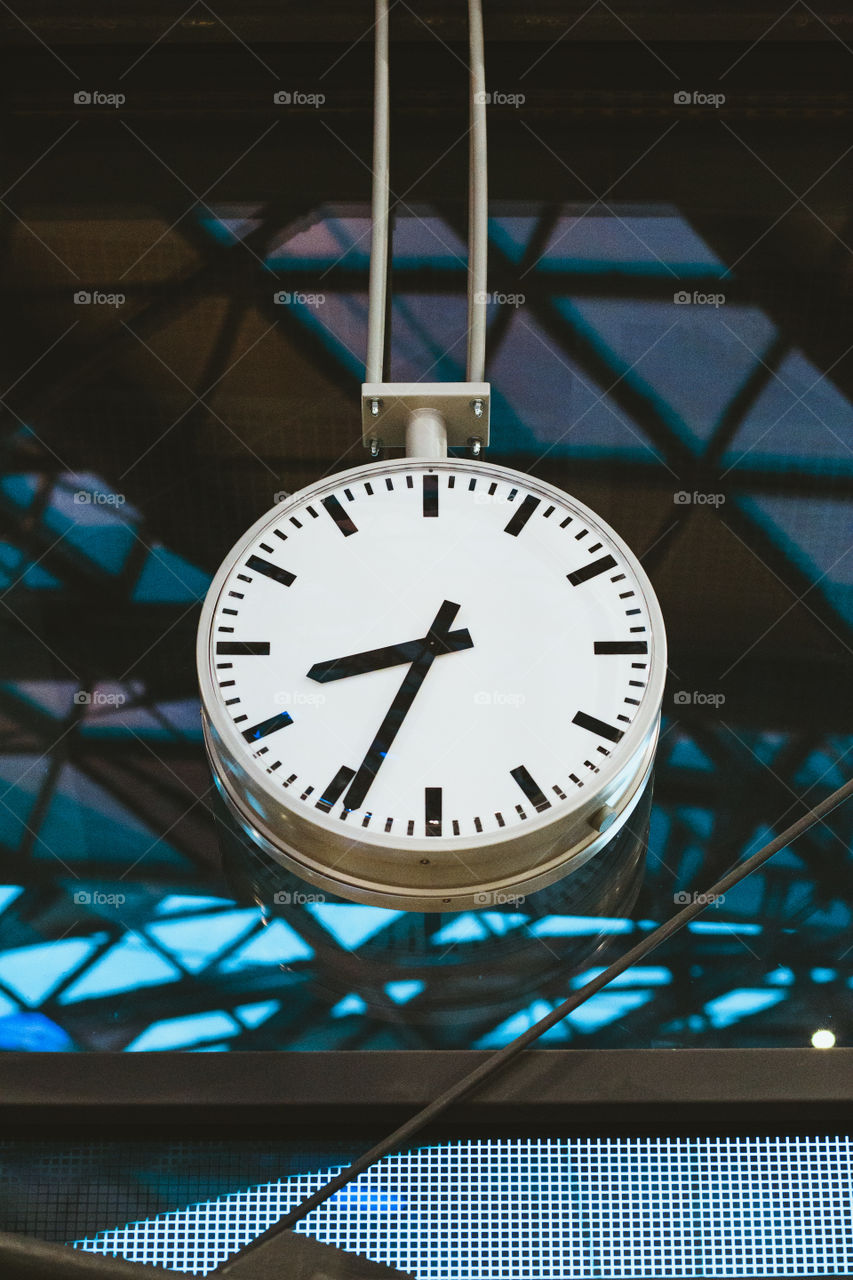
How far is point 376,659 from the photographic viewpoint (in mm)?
2299

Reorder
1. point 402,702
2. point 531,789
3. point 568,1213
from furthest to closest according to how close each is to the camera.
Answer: point 402,702, point 531,789, point 568,1213

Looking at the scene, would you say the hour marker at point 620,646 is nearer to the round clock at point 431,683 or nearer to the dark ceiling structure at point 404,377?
the round clock at point 431,683

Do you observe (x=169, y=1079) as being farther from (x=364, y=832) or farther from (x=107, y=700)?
(x=107, y=700)

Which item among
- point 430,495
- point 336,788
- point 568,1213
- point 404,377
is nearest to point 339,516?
point 430,495

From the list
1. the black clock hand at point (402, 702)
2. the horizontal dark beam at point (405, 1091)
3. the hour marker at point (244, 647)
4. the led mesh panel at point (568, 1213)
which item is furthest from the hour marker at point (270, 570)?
the led mesh panel at point (568, 1213)

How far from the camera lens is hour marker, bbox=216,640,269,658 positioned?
225cm

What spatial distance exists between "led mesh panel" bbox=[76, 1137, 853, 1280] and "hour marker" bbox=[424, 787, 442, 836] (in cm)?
43

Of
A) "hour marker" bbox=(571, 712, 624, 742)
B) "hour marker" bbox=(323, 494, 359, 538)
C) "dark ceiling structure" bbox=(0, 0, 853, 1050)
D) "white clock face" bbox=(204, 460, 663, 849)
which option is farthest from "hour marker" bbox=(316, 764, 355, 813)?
"hour marker" bbox=(323, 494, 359, 538)

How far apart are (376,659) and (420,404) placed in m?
0.59

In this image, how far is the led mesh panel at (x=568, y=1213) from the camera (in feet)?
6.48

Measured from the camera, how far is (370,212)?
344 centimetres

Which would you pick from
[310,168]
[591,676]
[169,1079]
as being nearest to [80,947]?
[169,1079]

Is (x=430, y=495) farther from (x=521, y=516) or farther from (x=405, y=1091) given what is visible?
(x=405, y=1091)

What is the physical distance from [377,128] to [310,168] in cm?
45
